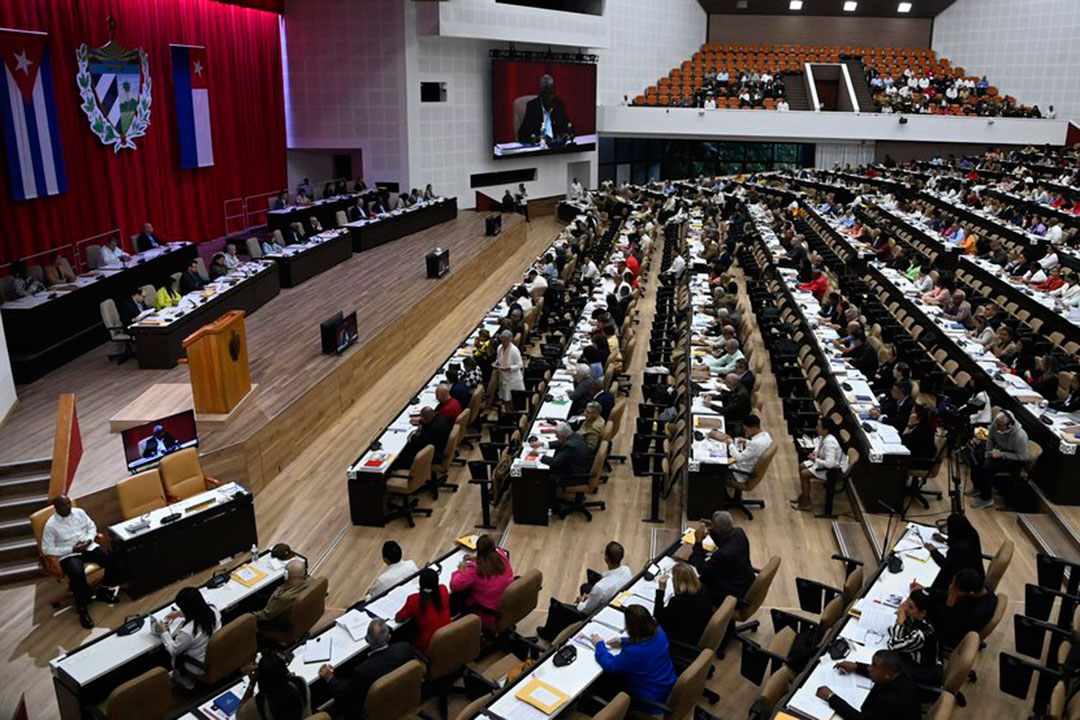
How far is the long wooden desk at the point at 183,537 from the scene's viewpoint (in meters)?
8.44

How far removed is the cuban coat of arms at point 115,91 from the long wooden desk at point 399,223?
5.15m

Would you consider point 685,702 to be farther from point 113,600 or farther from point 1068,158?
point 1068,158

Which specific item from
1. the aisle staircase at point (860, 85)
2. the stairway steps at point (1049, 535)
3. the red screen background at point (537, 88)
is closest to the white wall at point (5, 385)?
the stairway steps at point (1049, 535)

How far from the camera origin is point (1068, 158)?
92.2 ft

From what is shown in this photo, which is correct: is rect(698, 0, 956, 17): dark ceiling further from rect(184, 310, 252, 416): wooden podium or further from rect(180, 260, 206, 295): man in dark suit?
rect(184, 310, 252, 416): wooden podium

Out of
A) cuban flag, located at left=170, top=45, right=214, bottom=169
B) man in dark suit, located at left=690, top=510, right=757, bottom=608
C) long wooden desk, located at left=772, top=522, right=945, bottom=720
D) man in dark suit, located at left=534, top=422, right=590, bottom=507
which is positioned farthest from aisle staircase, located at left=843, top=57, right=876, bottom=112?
man in dark suit, located at left=690, top=510, right=757, bottom=608

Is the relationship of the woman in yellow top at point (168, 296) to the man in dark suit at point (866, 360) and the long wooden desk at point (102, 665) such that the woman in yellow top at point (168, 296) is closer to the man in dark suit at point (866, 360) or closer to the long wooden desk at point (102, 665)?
the long wooden desk at point (102, 665)

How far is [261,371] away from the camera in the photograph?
42.0 feet

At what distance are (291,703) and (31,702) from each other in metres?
3.06

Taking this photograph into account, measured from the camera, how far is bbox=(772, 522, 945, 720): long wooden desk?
18.6ft

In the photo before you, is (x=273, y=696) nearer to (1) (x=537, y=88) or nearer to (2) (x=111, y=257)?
(2) (x=111, y=257)

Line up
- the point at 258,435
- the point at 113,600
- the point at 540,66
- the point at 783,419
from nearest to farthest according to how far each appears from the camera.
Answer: the point at 113,600 → the point at 258,435 → the point at 783,419 → the point at 540,66

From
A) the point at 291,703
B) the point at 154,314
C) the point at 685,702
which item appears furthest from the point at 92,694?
the point at 154,314

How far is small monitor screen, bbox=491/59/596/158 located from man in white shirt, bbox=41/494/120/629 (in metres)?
23.4
